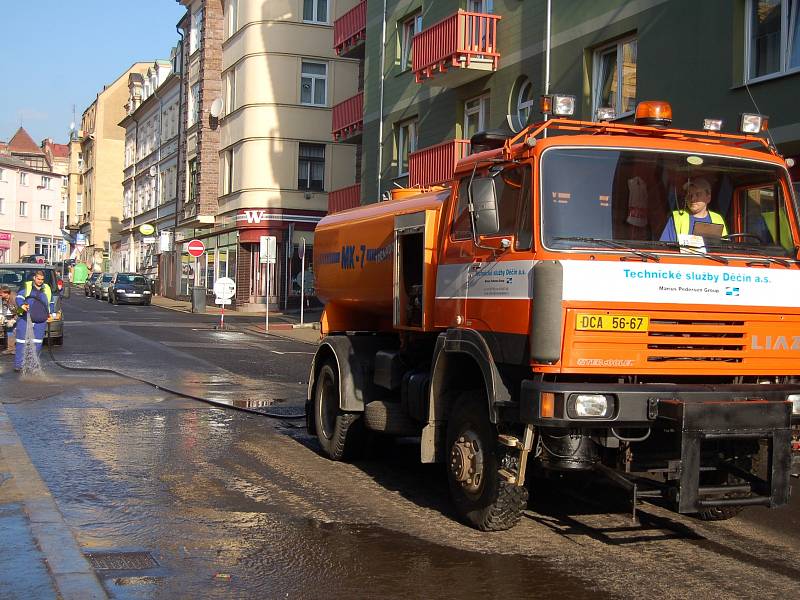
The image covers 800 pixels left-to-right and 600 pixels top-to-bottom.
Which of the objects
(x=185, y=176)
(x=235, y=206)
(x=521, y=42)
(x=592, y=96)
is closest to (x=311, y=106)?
(x=235, y=206)

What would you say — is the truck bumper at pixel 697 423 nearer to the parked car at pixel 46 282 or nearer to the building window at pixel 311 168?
the parked car at pixel 46 282

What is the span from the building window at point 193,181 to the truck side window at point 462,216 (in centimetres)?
4434

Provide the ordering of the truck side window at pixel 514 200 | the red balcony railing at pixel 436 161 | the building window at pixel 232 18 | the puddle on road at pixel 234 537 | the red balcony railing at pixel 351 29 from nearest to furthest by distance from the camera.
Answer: the puddle on road at pixel 234 537 → the truck side window at pixel 514 200 → the red balcony railing at pixel 436 161 → the red balcony railing at pixel 351 29 → the building window at pixel 232 18

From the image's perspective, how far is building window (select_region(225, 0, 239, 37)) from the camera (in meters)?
46.0

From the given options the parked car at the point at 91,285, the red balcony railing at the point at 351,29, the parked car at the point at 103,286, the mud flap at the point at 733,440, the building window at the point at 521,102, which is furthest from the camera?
the parked car at the point at 91,285

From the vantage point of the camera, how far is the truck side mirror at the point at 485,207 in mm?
6695

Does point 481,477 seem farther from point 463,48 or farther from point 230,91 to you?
point 230,91

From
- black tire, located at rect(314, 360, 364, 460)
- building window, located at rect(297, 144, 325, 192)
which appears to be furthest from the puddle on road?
building window, located at rect(297, 144, 325, 192)

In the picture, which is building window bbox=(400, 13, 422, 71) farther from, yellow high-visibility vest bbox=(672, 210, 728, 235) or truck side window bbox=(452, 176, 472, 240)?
yellow high-visibility vest bbox=(672, 210, 728, 235)

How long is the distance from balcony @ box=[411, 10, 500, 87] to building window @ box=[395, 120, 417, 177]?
3.96 metres

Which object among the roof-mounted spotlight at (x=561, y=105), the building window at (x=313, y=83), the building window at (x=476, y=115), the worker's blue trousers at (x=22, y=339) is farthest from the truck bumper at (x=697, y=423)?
the building window at (x=313, y=83)

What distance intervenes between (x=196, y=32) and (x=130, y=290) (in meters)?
15.0

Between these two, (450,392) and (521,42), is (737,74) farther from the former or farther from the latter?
(450,392)

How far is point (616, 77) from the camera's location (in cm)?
1847
